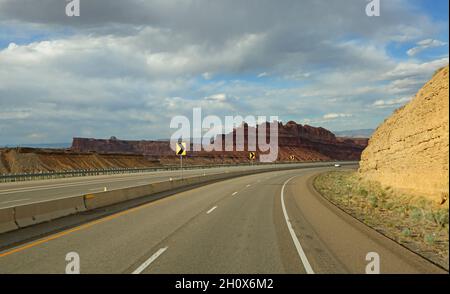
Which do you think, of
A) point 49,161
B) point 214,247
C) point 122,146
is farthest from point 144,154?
point 214,247

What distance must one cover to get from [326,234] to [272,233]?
1384 mm

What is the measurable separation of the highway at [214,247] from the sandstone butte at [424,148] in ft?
20.9

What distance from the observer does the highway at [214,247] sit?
6824mm

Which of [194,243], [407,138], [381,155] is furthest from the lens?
[381,155]

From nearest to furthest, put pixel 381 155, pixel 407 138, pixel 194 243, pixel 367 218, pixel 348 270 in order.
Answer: pixel 348 270 < pixel 194 243 < pixel 367 218 < pixel 407 138 < pixel 381 155

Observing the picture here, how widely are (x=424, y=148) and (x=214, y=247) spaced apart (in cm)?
1550

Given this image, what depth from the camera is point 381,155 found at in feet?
107

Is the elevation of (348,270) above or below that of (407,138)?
below

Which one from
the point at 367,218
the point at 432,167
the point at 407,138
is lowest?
the point at 367,218

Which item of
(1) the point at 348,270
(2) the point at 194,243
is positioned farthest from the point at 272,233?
(1) the point at 348,270

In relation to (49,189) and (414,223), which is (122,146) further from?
(414,223)

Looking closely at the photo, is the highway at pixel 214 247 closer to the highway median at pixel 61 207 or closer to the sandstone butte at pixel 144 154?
the highway median at pixel 61 207

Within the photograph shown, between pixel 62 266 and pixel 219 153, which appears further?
pixel 219 153
